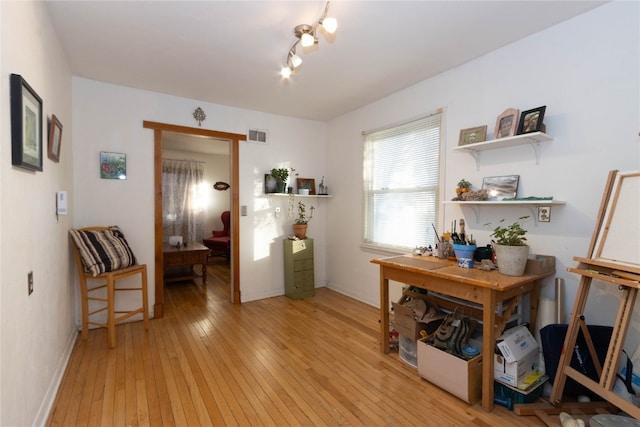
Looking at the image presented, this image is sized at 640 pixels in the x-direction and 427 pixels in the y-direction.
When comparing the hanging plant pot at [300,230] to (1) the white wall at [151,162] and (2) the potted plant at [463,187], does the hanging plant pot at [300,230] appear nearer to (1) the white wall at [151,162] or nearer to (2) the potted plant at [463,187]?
(1) the white wall at [151,162]

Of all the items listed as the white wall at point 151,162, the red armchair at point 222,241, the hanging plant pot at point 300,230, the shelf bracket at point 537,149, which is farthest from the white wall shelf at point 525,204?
the red armchair at point 222,241

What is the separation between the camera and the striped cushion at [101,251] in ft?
8.54

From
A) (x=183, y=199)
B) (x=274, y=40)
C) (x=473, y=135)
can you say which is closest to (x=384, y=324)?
(x=473, y=135)

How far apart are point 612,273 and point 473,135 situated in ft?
4.48

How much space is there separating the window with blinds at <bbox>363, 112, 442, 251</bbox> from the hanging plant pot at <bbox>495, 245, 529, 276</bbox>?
101cm

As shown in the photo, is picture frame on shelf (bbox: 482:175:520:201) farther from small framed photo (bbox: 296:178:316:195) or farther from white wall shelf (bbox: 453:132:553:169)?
small framed photo (bbox: 296:178:316:195)

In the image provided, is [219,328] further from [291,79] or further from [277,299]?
[291,79]

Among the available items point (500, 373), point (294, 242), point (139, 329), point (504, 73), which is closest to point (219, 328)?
point (139, 329)

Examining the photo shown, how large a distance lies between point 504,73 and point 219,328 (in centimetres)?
345

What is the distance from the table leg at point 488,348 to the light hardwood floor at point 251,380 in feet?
0.26

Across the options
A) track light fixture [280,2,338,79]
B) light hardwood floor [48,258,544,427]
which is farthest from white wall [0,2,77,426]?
track light fixture [280,2,338,79]

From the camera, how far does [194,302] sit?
3.86m

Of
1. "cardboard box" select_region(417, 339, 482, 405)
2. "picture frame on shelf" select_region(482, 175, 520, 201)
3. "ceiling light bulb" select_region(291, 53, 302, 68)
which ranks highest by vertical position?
"ceiling light bulb" select_region(291, 53, 302, 68)

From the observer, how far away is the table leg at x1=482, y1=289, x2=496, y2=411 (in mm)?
1853
